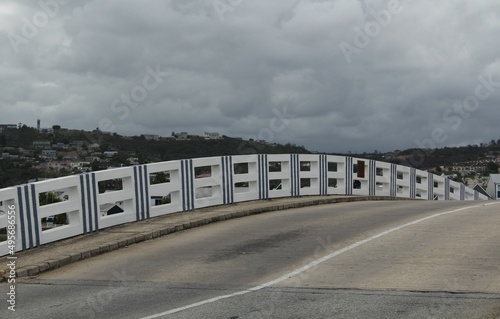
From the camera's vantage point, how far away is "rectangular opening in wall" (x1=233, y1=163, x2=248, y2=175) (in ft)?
59.1

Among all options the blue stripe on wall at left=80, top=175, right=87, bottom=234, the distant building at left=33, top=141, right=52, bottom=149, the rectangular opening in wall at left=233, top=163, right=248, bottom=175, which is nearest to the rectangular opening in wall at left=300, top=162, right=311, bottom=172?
the rectangular opening in wall at left=233, top=163, right=248, bottom=175

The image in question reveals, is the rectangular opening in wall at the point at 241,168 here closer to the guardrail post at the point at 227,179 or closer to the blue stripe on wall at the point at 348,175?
the guardrail post at the point at 227,179

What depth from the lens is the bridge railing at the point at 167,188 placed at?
11.4 metres

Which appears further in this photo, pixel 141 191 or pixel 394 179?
pixel 394 179

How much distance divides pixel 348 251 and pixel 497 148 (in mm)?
56044

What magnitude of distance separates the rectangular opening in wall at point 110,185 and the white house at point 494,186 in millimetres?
45337

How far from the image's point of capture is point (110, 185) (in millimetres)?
14727

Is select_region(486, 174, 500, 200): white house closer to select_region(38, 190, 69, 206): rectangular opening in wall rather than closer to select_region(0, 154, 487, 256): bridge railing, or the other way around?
select_region(0, 154, 487, 256): bridge railing

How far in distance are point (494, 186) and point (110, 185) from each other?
161ft

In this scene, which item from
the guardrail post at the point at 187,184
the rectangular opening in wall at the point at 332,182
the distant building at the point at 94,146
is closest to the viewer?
the guardrail post at the point at 187,184

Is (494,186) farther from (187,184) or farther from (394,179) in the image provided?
(187,184)

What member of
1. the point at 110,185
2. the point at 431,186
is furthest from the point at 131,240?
the point at 431,186

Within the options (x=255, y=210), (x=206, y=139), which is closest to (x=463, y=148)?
(x=206, y=139)

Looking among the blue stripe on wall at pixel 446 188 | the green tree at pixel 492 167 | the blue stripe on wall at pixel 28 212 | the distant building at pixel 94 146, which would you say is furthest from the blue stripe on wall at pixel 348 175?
the green tree at pixel 492 167
